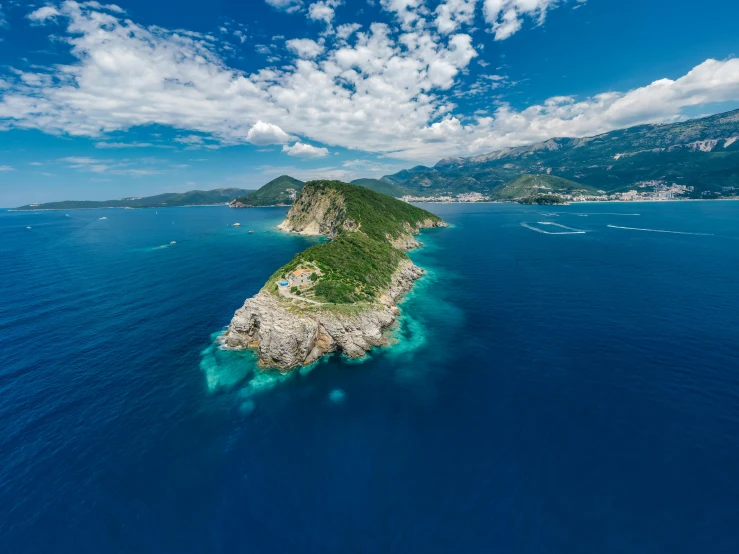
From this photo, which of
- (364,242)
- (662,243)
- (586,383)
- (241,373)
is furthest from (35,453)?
(662,243)

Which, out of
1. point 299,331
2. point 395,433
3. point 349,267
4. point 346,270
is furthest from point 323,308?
point 395,433

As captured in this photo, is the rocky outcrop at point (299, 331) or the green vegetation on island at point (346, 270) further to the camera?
the green vegetation on island at point (346, 270)

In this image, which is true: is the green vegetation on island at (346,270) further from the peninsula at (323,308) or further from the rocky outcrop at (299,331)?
the rocky outcrop at (299,331)

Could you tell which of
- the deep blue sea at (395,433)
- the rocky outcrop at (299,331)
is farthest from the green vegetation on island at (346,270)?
the deep blue sea at (395,433)

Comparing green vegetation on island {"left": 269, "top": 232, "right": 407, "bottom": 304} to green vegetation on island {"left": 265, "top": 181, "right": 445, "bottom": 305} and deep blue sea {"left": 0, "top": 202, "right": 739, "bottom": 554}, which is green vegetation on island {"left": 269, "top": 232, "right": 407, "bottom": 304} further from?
deep blue sea {"left": 0, "top": 202, "right": 739, "bottom": 554}

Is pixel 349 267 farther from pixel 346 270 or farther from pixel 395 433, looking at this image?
pixel 395 433

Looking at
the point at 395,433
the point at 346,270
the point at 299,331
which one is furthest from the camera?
the point at 346,270

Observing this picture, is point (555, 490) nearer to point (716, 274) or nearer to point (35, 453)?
point (35, 453)
